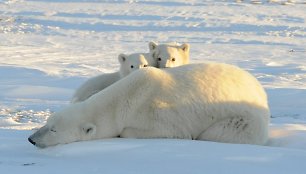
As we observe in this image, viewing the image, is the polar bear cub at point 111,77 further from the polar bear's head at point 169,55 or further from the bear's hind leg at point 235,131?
the bear's hind leg at point 235,131

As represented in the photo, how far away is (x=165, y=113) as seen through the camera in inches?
189

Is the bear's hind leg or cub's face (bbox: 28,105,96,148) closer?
cub's face (bbox: 28,105,96,148)

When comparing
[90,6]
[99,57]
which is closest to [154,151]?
[99,57]

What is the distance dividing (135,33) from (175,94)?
13.8m

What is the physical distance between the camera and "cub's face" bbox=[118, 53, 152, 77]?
6.96 meters

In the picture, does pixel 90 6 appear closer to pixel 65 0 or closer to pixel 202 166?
pixel 65 0

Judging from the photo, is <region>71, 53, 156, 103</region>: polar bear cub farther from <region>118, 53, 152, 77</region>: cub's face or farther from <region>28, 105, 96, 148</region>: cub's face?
<region>28, 105, 96, 148</region>: cub's face

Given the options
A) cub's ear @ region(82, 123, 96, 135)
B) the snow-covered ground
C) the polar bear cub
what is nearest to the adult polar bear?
cub's ear @ region(82, 123, 96, 135)

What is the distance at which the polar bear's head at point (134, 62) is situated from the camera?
697 cm

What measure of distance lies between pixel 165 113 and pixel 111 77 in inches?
98.3

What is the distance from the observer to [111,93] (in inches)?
194

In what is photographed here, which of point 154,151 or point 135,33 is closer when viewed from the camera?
point 154,151

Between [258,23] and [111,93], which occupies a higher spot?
[111,93]

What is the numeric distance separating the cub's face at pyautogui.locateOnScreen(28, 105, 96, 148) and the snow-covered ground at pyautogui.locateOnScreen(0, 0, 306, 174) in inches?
5.5
